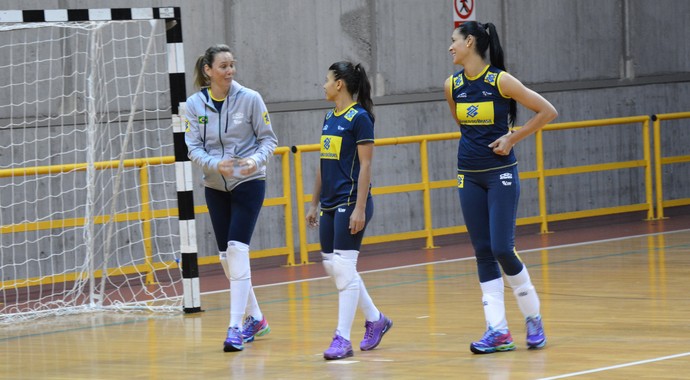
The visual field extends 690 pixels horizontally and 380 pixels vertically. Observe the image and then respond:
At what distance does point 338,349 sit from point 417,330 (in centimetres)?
125

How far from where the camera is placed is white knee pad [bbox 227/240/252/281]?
345 inches

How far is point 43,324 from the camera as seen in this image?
10570mm

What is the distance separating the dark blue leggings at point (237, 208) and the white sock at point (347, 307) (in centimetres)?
97

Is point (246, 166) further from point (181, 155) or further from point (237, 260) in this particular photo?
point (181, 155)

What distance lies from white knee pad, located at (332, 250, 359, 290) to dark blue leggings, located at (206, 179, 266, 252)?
900 millimetres

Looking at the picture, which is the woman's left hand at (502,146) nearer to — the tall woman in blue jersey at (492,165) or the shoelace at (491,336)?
the tall woman in blue jersey at (492,165)

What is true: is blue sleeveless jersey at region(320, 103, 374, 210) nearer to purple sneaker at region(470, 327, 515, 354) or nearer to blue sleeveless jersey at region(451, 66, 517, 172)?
blue sleeveless jersey at region(451, 66, 517, 172)

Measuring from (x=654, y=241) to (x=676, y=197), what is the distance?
16.4 feet

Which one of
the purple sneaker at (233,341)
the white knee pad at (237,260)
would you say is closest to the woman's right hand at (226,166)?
the white knee pad at (237,260)

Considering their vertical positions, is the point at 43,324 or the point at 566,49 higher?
the point at 566,49

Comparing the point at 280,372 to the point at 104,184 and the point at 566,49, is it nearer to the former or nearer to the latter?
the point at 104,184

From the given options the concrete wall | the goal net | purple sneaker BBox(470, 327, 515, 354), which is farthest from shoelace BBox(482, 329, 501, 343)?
the concrete wall

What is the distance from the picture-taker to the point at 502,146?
25.2 feet

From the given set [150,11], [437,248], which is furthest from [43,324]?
[437,248]
